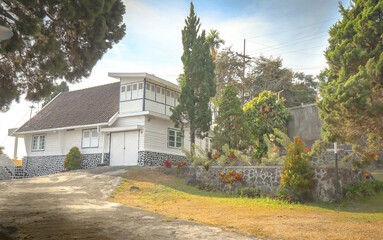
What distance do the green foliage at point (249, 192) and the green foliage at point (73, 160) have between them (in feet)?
42.1

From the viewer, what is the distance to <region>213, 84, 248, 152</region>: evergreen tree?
16266 millimetres

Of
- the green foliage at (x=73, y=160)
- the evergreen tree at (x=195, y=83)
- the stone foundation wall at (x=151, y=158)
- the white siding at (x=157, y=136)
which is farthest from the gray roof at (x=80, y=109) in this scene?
the evergreen tree at (x=195, y=83)

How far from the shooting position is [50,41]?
7.90 meters

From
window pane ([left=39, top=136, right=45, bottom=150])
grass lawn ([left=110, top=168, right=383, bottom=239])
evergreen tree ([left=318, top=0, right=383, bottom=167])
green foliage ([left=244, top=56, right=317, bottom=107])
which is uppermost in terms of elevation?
green foliage ([left=244, top=56, right=317, bottom=107])

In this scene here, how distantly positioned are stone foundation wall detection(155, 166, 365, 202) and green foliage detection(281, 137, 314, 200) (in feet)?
1.18

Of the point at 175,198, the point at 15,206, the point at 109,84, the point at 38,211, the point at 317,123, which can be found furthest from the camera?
the point at 109,84

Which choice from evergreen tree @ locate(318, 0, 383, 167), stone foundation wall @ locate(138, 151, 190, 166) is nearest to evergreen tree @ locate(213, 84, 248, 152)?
stone foundation wall @ locate(138, 151, 190, 166)

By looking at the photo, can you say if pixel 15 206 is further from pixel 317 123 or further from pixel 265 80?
pixel 265 80

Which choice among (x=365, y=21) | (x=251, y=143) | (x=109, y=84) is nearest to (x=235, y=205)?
(x=251, y=143)

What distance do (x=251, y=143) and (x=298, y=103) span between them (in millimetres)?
16402

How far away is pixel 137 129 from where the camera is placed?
20.2 m

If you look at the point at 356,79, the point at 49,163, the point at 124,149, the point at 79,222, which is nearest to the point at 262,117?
the point at 124,149

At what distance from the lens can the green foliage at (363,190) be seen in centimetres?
1111

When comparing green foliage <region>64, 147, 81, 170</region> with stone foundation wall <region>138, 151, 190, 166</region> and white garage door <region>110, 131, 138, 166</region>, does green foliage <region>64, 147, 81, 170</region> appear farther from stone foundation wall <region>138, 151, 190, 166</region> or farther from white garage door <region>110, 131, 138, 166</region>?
stone foundation wall <region>138, 151, 190, 166</region>
